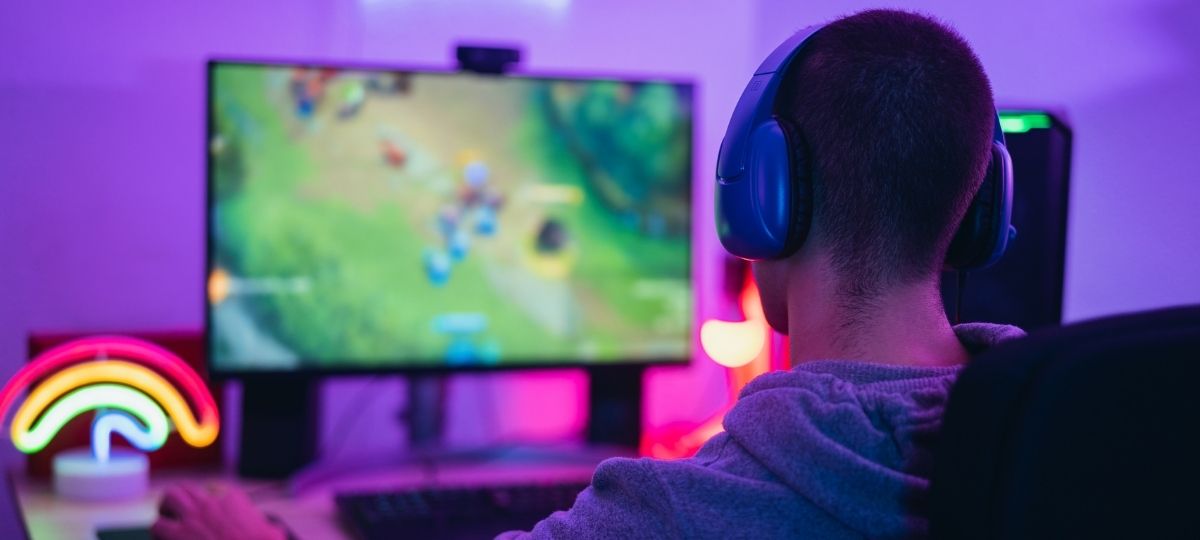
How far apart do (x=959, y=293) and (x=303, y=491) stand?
858 millimetres

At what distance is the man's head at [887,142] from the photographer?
2.57 ft

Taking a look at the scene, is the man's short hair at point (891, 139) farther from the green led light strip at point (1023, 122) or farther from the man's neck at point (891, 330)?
the green led light strip at point (1023, 122)

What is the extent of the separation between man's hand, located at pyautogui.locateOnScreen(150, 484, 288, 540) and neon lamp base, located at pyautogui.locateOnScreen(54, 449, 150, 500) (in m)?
0.24

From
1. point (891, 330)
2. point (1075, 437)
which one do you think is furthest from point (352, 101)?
point (1075, 437)

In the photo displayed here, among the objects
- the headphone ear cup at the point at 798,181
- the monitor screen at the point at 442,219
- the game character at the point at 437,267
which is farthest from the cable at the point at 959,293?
the game character at the point at 437,267

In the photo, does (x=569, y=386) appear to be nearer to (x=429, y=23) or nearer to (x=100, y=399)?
(x=429, y=23)

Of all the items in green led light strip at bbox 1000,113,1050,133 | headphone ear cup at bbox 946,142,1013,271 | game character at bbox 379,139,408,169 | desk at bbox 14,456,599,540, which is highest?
green led light strip at bbox 1000,113,1050,133

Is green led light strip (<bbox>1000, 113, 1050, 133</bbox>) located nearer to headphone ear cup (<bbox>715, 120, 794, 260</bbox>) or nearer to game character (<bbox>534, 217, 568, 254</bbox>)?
headphone ear cup (<bbox>715, 120, 794, 260</bbox>)

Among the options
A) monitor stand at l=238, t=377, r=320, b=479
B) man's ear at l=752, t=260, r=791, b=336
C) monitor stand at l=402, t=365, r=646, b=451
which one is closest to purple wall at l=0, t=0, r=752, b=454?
monitor stand at l=402, t=365, r=646, b=451

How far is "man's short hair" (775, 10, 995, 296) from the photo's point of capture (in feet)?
2.57

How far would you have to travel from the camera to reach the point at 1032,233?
3.72 ft

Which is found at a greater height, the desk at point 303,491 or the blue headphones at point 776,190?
the blue headphones at point 776,190

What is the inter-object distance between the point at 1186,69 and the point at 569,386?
3.23 feet

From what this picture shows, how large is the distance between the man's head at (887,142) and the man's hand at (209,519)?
63 centimetres
